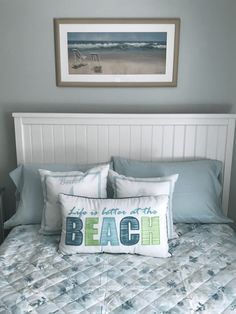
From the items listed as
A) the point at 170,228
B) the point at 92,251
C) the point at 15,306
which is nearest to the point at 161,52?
the point at 170,228

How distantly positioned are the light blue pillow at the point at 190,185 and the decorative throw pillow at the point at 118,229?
0.35 meters

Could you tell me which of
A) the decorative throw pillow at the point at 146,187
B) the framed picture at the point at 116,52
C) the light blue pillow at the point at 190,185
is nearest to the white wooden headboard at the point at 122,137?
the light blue pillow at the point at 190,185

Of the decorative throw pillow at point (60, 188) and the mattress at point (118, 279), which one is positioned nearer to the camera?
the mattress at point (118, 279)

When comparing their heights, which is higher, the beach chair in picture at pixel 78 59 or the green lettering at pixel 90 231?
the beach chair in picture at pixel 78 59

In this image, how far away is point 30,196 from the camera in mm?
2057

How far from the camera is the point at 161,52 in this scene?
222 cm

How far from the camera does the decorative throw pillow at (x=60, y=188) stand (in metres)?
1.89

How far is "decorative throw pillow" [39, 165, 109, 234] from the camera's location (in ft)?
6.20

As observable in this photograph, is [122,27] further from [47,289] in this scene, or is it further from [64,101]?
[47,289]

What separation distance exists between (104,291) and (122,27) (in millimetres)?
1647

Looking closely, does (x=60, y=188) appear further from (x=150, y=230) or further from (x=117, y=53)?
(x=117, y=53)

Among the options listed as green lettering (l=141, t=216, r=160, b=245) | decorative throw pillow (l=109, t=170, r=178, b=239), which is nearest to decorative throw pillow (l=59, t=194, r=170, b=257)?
green lettering (l=141, t=216, r=160, b=245)

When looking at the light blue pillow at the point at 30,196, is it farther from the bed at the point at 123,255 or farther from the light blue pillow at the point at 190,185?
the light blue pillow at the point at 190,185

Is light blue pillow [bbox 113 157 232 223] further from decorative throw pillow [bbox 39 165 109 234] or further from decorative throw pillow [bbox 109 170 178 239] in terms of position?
decorative throw pillow [bbox 39 165 109 234]
